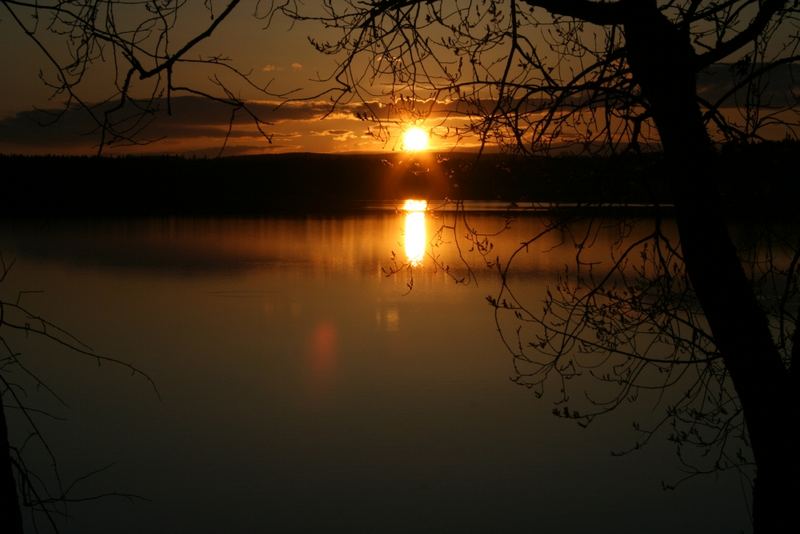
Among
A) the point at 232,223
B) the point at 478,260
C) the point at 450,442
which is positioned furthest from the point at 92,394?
the point at 232,223

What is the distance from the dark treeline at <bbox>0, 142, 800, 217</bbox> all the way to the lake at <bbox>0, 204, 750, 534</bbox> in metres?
0.35

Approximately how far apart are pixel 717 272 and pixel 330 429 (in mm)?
7495

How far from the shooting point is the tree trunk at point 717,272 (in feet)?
10.00

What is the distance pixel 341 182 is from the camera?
77812mm

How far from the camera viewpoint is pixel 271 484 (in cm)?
832

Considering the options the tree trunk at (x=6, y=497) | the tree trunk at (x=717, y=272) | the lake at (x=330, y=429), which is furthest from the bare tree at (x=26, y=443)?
the tree trunk at (x=717, y=272)

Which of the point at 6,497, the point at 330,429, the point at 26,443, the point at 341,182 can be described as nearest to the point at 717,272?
the point at 6,497

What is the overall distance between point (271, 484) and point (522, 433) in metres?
3.07

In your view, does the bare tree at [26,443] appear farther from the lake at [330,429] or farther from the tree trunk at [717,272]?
the tree trunk at [717,272]

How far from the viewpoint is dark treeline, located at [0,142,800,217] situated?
4.05m

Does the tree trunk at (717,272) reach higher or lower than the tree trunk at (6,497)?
higher

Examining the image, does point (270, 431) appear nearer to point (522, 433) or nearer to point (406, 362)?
point (522, 433)

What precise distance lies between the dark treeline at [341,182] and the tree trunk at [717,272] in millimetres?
311

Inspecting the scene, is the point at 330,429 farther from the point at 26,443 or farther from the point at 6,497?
the point at 6,497
